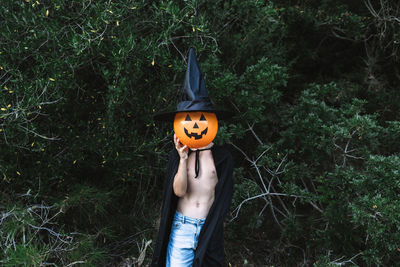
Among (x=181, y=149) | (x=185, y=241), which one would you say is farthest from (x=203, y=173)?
(x=185, y=241)

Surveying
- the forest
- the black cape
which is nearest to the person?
the black cape

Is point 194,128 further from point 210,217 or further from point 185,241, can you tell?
point 185,241

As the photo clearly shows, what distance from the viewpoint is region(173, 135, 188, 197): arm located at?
8.25 feet

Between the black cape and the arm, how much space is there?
106 mm

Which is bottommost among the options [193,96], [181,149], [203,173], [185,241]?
[185,241]

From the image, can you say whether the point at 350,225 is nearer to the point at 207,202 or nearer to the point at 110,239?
the point at 207,202

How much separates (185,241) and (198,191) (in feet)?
1.36

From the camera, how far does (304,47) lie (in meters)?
5.87

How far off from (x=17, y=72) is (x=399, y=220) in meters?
4.36

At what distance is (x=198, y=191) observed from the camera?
2.68 meters

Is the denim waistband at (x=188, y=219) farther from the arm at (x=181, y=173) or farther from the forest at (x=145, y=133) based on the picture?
the forest at (x=145, y=133)

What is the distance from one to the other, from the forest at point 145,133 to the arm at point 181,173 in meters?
1.18

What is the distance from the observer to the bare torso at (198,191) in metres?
2.66

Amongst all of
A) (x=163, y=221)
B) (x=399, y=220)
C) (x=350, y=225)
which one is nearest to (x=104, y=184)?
(x=163, y=221)
